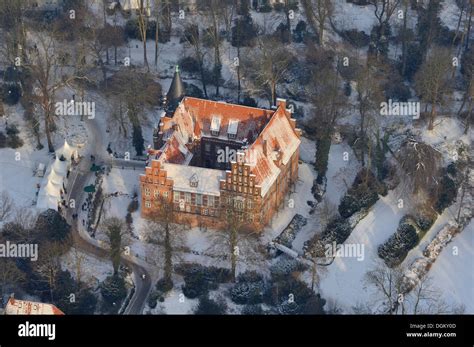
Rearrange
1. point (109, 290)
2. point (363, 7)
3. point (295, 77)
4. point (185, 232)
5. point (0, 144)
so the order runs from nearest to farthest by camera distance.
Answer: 1. point (109, 290)
2. point (185, 232)
3. point (0, 144)
4. point (295, 77)
5. point (363, 7)

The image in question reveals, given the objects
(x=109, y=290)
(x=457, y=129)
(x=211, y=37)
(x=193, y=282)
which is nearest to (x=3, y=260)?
(x=109, y=290)

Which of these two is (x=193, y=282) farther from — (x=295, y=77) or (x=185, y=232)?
(x=295, y=77)

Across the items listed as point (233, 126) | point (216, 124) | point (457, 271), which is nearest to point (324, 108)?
point (233, 126)

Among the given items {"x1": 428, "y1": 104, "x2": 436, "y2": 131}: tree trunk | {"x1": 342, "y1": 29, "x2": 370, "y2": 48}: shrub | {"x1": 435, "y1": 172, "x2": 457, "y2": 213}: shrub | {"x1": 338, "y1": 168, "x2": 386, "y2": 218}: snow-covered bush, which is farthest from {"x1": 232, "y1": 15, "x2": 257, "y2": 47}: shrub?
{"x1": 435, "y1": 172, "x2": 457, "y2": 213}: shrub

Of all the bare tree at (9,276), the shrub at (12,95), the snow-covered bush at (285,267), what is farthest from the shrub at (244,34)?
the bare tree at (9,276)

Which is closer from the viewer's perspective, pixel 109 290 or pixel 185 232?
pixel 109 290

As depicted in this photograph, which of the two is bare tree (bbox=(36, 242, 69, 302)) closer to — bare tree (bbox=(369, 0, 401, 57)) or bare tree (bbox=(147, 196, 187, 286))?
bare tree (bbox=(147, 196, 187, 286))
